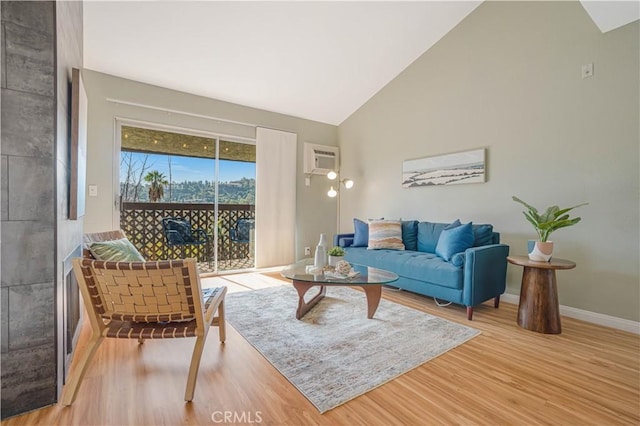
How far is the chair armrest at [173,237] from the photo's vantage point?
4.00 m

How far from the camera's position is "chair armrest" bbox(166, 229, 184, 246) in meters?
4.00

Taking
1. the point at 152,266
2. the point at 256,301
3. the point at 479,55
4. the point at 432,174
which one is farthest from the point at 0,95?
the point at 479,55

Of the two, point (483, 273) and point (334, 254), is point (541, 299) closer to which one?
point (483, 273)

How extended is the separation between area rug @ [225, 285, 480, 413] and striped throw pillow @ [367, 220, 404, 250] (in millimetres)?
827

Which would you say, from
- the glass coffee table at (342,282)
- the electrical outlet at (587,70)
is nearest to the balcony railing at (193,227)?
the glass coffee table at (342,282)

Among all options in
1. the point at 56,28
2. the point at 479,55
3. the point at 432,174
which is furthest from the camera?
the point at 432,174

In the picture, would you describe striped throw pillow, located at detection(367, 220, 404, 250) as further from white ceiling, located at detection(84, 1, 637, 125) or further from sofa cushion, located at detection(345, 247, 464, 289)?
white ceiling, located at detection(84, 1, 637, 125)

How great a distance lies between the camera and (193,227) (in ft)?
13.6

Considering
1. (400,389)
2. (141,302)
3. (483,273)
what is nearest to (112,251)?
(141,302)

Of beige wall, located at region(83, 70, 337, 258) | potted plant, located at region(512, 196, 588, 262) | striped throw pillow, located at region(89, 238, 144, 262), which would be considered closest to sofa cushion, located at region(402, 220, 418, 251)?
potted plant, located at region(512, 196, 588, 262)

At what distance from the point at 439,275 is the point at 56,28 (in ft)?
10.3

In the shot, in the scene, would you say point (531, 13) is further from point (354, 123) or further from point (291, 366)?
point (291, 366)

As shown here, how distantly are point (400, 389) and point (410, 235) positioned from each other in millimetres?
2461

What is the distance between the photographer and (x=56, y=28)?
1438 millimetres
